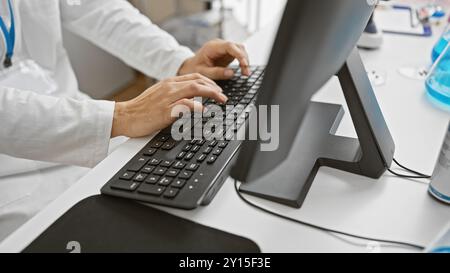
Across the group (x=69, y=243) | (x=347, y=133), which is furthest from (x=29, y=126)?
(x=347, y=133)

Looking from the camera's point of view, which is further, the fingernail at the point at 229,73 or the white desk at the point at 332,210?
the fingernail at the point at 229,73

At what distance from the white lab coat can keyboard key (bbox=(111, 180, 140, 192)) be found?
0.48 ft

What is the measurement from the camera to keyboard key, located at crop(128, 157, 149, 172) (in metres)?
0.54

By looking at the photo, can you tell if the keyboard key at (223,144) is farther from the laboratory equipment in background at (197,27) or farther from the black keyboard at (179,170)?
the laboratory equipment in background at (197,27)

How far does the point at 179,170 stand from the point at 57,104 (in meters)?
0.27

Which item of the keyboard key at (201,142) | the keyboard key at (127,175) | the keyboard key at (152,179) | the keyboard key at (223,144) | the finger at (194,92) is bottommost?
the keyboard key at (127,175)

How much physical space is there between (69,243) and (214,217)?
18cm

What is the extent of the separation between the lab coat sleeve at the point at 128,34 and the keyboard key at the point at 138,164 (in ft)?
1.31

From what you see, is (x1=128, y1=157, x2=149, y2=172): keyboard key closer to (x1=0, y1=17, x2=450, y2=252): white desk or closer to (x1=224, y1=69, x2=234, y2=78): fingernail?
(x1=0, y1=17, x2=450, y2=252): white desk

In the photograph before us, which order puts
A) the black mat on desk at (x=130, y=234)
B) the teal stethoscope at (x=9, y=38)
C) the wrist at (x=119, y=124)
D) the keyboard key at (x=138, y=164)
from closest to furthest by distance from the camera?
1. the black mat on desk at (x=130, y=234)
2. the keyboard key at (x=138, y=164)
3. the wrist at (x=119, y=124)
4. the teal stethoscope at (x=9, y=38)

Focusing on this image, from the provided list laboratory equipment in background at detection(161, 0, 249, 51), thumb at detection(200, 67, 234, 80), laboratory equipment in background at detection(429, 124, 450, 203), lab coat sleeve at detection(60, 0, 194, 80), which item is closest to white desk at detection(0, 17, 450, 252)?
laboratory equipment in background at detection(429, 124, 450, 203)

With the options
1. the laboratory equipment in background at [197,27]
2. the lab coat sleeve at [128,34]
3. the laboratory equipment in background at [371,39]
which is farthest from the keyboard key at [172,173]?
the laboratory equipment in background at [197,27]

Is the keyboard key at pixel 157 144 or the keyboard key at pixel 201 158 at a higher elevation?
the keyboard key at pixel 201 158

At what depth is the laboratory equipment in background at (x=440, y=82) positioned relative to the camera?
0.73 meters
